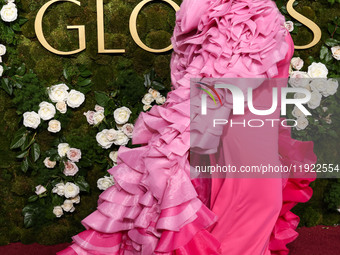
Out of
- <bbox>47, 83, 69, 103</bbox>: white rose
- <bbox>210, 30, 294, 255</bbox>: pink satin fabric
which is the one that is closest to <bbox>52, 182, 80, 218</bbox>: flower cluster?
<bbox>47, 83, 69, 103</bbox>: white rose

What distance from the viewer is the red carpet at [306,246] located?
2.97m

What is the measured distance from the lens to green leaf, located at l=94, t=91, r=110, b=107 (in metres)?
3.18

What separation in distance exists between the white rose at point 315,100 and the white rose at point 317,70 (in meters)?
0.12

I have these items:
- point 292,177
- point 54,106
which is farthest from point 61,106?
point 292,177

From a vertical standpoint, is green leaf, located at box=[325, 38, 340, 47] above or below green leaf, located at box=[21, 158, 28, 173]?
above

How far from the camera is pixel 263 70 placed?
6.35 feet

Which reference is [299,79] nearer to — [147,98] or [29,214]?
[147,98]

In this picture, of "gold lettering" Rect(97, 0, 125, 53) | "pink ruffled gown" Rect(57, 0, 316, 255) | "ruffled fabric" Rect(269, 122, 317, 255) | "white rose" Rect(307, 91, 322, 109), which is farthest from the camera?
"white rose" Rect(307, 91, 322, 109)

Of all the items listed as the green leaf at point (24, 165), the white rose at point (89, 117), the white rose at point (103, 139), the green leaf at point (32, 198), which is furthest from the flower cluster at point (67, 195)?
the white rose at point (89, 117)

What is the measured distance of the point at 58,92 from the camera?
10.2 ft

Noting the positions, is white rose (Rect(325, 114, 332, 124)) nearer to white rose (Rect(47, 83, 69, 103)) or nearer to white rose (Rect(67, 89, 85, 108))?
white rose (Rect(67, 89, 85, 108))

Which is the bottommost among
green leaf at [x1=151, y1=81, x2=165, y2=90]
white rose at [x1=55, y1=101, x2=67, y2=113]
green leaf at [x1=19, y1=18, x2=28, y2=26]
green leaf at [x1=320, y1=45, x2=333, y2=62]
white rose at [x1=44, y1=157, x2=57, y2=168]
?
white rose at [x1=44, y1=157, x2=57, y2=168]

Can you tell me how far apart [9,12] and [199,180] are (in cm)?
176

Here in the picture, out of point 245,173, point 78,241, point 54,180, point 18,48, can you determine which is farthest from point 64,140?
point 245,173
